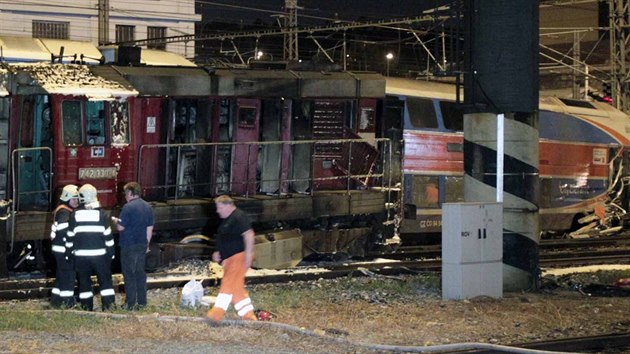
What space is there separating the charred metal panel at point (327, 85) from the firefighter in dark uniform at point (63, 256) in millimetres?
6527

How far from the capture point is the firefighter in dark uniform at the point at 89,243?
12.5 m

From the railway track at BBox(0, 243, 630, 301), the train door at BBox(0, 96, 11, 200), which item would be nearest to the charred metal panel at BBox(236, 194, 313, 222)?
the railway track at BBox(0, 243, 630, 301)

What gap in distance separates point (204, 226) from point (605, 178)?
1429 cm

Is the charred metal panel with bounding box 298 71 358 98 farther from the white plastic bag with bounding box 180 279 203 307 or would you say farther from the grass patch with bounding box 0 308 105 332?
the grass patch with bounding box 0 308 105 332

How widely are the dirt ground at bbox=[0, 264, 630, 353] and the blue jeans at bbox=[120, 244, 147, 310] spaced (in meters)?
0.24

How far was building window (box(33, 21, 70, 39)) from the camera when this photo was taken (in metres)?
49.2

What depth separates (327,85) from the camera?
744 inches

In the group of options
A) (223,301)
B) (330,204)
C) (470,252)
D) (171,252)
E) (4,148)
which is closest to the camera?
(223,301)

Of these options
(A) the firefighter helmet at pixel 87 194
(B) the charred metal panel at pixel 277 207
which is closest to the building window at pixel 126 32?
(B) the charred metal panel at pixel 277 207

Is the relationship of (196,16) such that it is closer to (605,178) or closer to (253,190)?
(605,178)

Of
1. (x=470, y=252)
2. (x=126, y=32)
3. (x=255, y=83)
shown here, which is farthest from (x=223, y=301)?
(x=126, y=32)

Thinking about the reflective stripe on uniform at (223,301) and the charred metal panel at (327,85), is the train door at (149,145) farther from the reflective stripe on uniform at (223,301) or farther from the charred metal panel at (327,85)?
the reflective stripe on uniform at (223,301)

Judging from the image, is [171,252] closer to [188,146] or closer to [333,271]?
[188,146]

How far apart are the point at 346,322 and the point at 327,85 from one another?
298 inches
